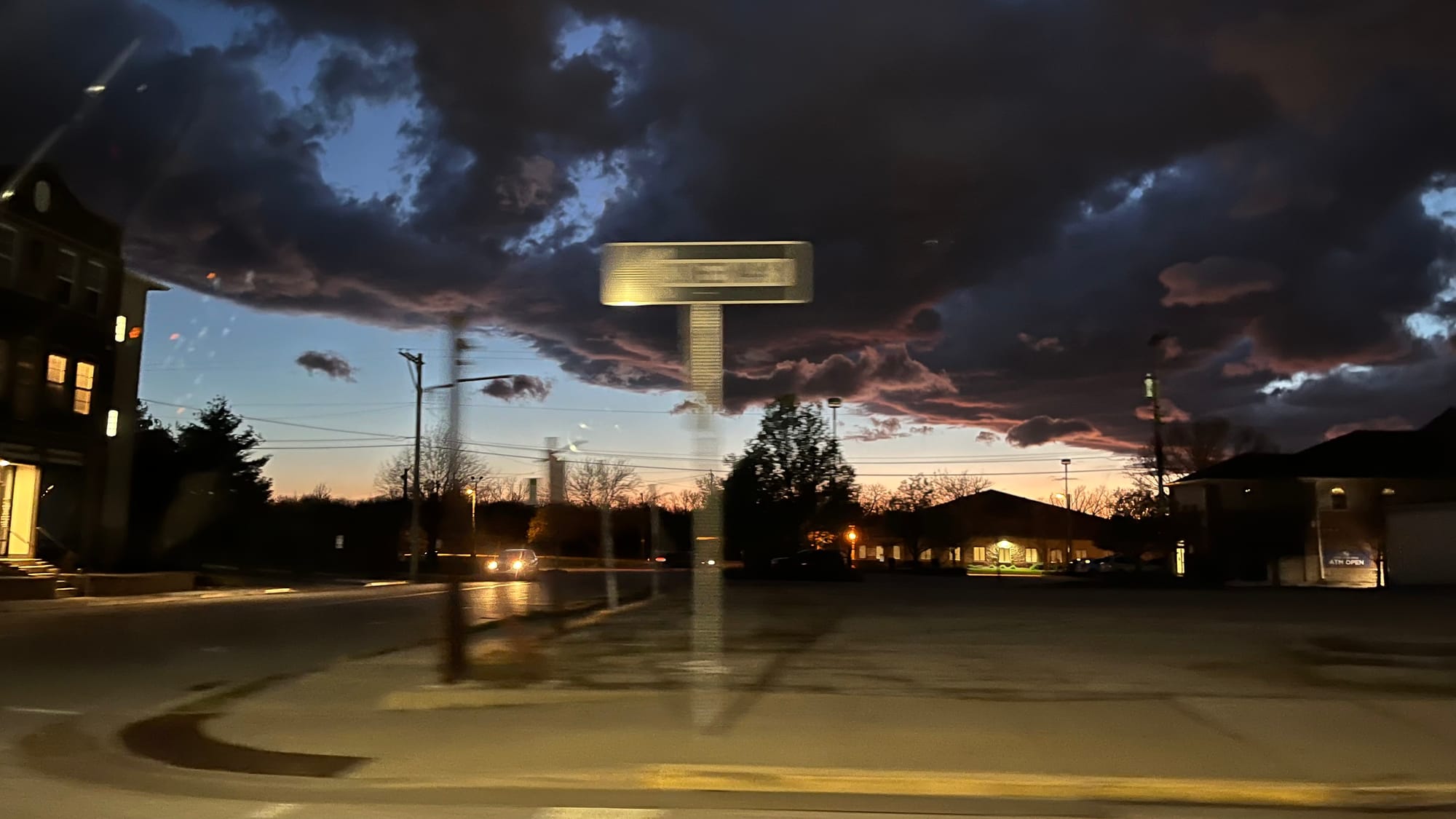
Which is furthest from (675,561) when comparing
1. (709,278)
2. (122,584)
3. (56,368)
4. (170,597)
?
(709,278)

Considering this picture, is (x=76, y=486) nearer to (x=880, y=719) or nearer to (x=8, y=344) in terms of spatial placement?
(x=8, y=344)

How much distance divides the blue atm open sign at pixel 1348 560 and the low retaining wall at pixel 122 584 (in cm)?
5008

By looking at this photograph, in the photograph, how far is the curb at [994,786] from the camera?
Answer: 7.22 m

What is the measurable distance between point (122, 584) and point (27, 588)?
8.54 ft

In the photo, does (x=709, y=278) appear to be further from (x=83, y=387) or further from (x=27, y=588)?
(x=83, y=387)

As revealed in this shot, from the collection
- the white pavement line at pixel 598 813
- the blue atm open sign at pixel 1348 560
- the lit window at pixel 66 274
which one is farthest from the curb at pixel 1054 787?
the blue atm open sign at pixel 1348 560

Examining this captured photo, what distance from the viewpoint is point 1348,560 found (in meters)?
52.9

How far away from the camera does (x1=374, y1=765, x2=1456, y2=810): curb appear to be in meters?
7.22

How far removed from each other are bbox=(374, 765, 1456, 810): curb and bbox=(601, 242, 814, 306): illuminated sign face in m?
3.36

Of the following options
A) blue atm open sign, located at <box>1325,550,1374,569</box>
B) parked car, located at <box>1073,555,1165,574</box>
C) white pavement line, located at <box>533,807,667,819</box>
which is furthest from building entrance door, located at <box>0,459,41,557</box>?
blue atm open sign, located at <box>1325,550,1374,569</box>

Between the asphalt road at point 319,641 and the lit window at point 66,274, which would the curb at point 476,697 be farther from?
the lit window at point 66,274

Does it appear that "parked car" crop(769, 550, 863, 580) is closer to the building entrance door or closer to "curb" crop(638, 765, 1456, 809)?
the building entrance door

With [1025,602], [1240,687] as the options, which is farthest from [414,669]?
[1025,602]

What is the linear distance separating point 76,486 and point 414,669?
24504mm
